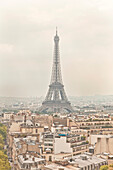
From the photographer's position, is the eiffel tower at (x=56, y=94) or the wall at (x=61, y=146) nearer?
the wall at (x=61, y=146)

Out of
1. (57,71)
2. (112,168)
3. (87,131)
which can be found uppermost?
(57,71)

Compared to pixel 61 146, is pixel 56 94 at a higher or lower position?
higher

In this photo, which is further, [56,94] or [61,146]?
[56,94]

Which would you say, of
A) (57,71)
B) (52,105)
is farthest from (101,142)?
(57,71)

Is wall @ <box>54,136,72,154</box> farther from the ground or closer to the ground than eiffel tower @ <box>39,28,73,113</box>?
closer to the ground

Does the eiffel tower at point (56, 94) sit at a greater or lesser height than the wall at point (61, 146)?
greater

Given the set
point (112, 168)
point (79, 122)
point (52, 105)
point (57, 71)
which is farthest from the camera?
point (57, 71)

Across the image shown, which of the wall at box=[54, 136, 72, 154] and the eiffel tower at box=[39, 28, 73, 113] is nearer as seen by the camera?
the wall at box=[54, 136, 72, 154]

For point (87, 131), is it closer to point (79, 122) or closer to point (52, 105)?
point (79, 122)
